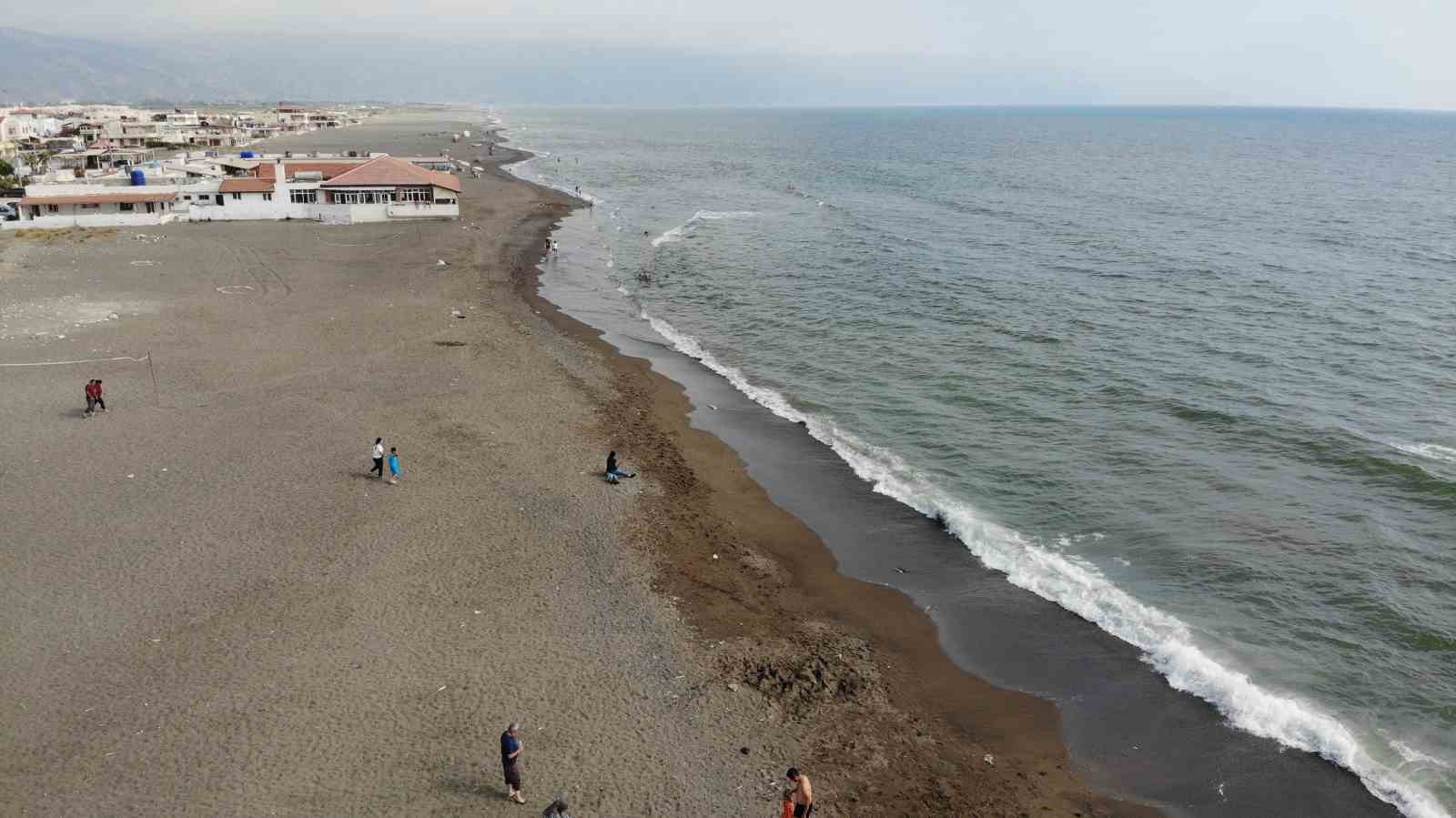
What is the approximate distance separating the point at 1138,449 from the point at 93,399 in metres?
34.8

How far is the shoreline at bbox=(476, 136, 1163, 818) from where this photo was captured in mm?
→ 15312

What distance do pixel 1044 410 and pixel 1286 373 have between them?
11811 mm

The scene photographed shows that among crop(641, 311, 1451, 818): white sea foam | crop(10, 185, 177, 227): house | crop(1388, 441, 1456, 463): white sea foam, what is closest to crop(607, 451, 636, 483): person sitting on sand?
crop(641, 311, 1451, 818): white sea foam

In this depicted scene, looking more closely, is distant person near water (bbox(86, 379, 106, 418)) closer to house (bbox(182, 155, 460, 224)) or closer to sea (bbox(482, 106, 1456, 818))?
sea (bbox(482, 106, 1456, 818))

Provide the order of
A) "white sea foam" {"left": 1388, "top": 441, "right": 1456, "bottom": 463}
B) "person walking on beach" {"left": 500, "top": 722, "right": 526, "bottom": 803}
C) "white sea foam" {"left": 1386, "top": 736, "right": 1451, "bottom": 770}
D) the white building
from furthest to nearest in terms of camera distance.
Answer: the white building, "white sea foam" {"left": 1388, "top": 441, "right": 1456, "bottom": 463}, "white sea foam" {"left": 1386, "top": 736, "right": 1451, "bottom": 770}, "person walking on beach" {"left": 500, "top": 722, "right": 526, "bottom": 803}

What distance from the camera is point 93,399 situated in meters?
29.0

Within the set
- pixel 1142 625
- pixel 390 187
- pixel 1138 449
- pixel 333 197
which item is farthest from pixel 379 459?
pixel 333 197

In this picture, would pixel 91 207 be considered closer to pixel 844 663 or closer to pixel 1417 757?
pixel 844 663

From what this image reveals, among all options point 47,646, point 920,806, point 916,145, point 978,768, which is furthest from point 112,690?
point 916,145

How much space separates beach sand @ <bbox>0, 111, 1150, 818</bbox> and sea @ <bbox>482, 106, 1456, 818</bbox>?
215cm

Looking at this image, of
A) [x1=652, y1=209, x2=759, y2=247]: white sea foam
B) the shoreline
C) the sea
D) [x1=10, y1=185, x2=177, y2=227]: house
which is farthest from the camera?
[x1=652, y1=209, x2=759, y2=247]: white sea foam

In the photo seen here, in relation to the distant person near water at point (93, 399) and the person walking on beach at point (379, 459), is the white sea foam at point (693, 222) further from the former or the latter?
the person walking on beach at point (379, 459)

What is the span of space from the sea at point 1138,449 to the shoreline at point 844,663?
2.42 feet

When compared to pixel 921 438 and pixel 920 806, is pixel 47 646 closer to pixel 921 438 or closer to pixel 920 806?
pixel 920 806
